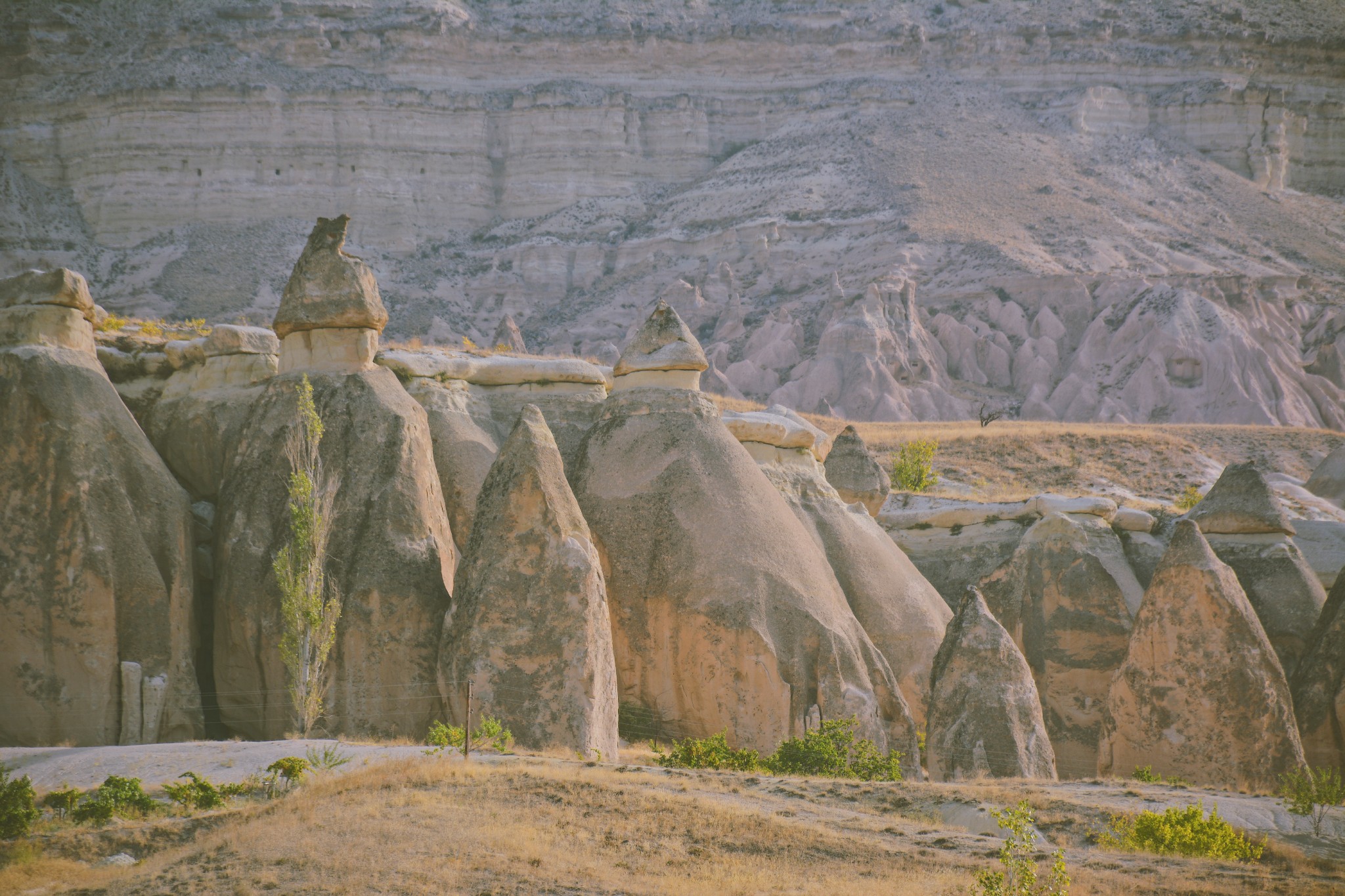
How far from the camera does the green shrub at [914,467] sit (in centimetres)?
5175

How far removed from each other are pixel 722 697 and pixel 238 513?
24.0 feet

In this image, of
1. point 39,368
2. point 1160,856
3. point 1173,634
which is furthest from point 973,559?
point 39,368

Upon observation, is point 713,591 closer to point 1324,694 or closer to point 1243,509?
point 1324,694

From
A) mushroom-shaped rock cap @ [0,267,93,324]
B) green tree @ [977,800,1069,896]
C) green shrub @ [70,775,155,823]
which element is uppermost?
mushroom-shaped rock cap @ [0,267,93,324]

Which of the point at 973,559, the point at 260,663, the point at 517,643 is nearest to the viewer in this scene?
the point at 517,643

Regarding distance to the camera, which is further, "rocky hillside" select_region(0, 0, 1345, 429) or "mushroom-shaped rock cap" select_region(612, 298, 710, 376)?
"rocky hillside" select_region(0, 0, 1345, 429)

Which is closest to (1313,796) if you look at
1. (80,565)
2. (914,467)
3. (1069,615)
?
(1069,615)

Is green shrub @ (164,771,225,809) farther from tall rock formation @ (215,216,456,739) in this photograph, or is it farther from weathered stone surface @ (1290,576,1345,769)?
weathered stone surface @ (1290,576,1345,769)

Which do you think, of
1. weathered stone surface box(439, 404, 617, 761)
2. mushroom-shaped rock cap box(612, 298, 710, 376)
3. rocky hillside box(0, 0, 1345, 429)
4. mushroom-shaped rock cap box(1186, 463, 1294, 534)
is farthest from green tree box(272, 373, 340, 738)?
rocky hillside box(0, 0, 1345, 429)

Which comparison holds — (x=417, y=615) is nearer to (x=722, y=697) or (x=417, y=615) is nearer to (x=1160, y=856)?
(x=722, y=697)

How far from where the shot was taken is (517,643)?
776 inches

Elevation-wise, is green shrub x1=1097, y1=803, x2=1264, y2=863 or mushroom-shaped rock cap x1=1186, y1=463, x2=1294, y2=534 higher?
mushroom-shaped rock cap x1=1186, y1=463, x2=1294, y2=534

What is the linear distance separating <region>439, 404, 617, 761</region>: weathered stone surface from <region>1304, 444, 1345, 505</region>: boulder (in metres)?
35.8

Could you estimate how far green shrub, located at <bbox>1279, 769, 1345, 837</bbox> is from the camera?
17297 millimetres
